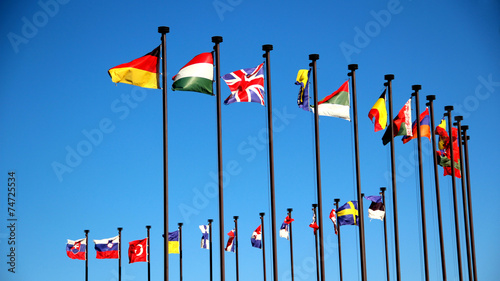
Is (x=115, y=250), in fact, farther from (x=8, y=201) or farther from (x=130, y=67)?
(x=130, y=67)

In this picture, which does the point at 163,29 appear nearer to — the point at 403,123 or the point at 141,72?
the point at 141,72

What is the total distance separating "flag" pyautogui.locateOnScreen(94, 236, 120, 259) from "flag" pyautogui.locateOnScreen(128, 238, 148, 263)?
0.91 meters

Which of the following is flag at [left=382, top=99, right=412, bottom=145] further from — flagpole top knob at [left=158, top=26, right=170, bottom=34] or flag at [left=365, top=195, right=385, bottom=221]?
flagpole top knob at [left=158, top=26, right=170, bottom=34]

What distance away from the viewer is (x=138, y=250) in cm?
4403

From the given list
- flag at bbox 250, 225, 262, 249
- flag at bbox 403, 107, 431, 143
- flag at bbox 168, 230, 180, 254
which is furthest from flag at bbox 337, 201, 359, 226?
flag at bbox 168, 230, 180, 254

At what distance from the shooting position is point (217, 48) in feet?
69.0

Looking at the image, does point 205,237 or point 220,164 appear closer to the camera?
point 220,164

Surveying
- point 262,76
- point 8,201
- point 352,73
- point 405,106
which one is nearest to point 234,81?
point 262,76

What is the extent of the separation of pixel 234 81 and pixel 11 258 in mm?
25348

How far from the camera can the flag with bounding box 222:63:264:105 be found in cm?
2188

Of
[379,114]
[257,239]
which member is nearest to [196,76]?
[379,114]

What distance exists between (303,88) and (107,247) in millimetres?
24489

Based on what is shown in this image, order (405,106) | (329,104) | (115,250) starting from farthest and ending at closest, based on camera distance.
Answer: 1. (115,250)
2. (405,106)
3. (329,104)

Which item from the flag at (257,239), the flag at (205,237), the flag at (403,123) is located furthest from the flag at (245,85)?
the flag at (205,237)
